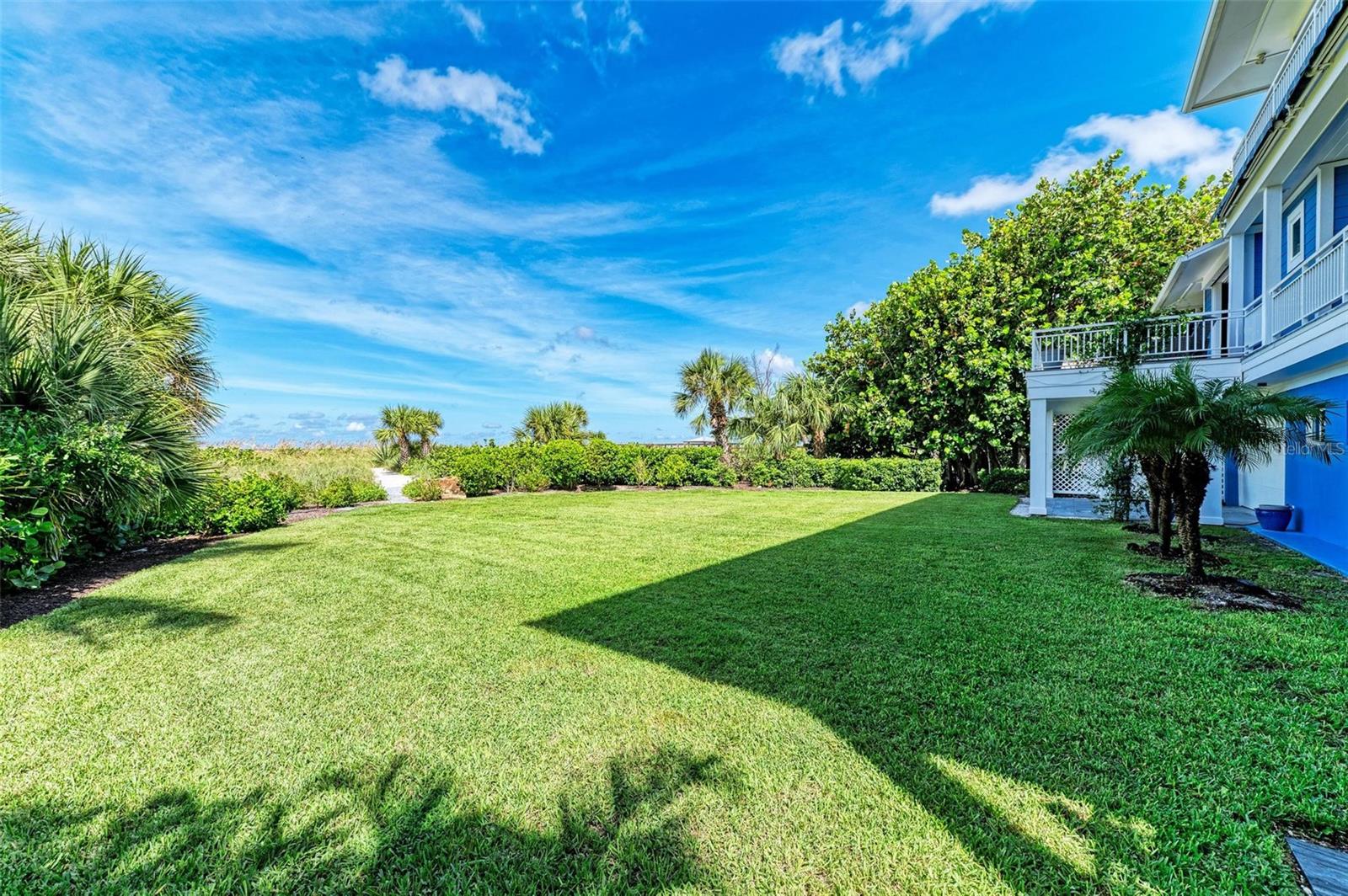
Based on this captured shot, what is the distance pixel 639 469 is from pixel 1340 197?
14.7 metres

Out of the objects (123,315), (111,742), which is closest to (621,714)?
(111,742)

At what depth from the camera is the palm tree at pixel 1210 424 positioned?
4.48 meters

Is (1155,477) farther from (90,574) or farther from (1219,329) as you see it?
(90,574)

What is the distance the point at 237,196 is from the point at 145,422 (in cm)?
742

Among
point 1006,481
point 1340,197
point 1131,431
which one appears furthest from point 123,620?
point 1006,481

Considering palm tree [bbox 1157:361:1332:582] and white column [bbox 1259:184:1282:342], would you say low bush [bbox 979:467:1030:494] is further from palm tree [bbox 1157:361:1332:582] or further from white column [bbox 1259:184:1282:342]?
palm tree [bbox 1157:361:1332:582]

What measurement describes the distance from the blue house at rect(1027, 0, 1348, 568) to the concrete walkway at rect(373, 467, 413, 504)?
1515 cm

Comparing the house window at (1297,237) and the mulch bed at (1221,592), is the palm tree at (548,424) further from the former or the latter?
the house window at (1297,237)

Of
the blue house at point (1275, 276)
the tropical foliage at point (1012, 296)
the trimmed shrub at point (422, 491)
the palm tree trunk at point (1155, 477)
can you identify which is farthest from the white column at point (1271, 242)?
the trimmed shrub at point (422, 491)

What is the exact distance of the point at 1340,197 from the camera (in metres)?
6.56

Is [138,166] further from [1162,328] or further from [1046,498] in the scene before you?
[1162,328]

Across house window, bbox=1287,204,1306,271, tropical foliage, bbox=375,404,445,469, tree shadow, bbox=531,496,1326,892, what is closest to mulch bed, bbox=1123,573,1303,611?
tree shadow, bbox=531,496,1326,892

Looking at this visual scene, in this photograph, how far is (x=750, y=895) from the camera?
5.30 ft

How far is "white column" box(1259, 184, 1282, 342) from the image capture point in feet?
24.0
